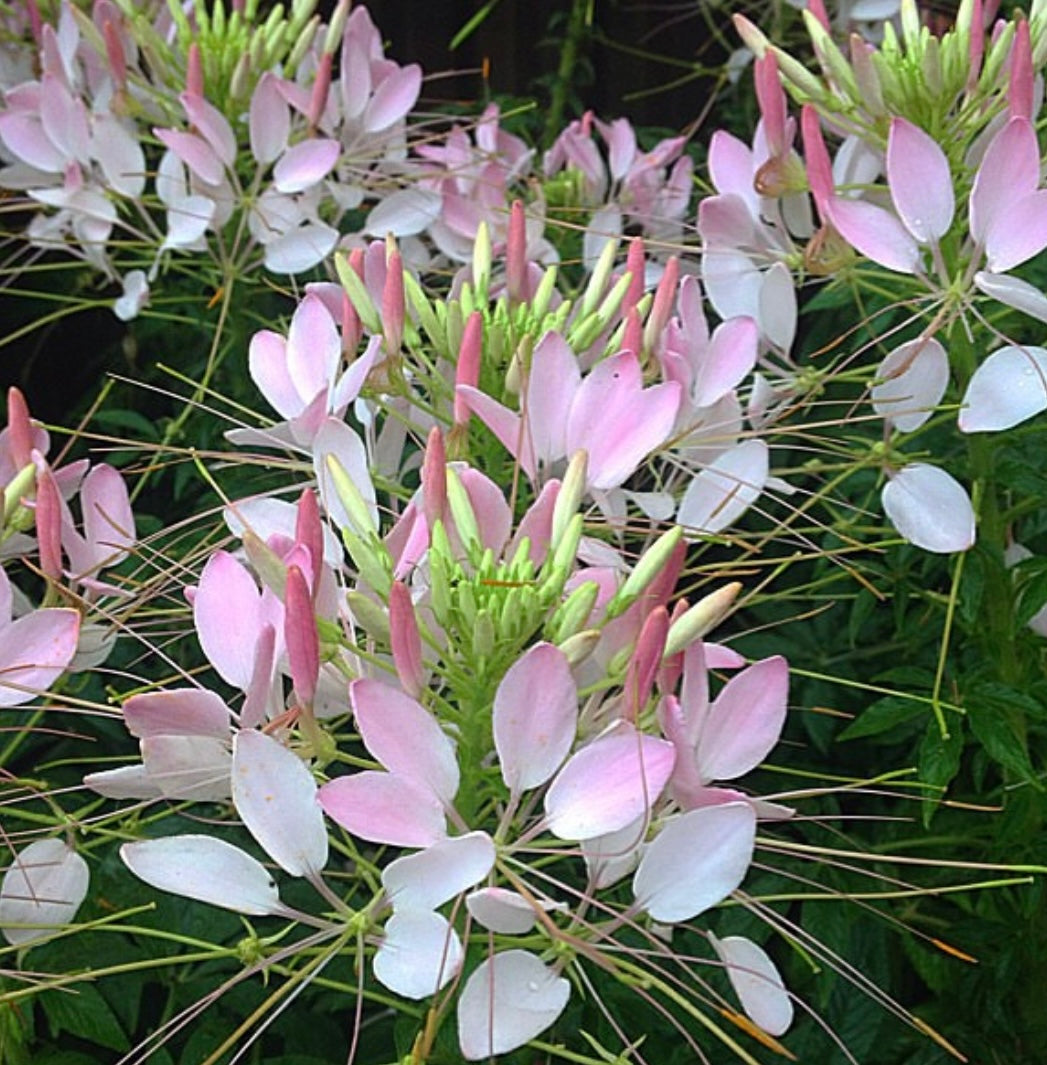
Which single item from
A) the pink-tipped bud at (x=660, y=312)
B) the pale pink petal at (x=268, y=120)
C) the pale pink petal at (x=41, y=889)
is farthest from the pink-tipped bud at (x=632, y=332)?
the pale pink petal at (x=268, y=120)

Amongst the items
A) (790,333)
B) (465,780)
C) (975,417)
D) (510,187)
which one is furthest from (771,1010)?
(510,187)

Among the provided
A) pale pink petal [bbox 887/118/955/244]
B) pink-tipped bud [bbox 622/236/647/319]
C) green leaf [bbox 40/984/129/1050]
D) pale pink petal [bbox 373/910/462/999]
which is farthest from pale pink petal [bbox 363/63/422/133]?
pale pink petal [bbox 373/910/462/999]

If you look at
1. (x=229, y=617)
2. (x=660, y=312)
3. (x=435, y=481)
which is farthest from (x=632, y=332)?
(x=229, y=617)

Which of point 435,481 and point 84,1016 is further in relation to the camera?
point 84,1016

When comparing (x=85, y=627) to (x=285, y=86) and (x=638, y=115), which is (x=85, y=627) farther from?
(x=638, y=115)

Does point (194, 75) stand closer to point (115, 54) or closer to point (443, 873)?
point (115, 54)

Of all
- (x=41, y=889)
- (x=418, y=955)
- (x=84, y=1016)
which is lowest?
(x=84, y=1016)

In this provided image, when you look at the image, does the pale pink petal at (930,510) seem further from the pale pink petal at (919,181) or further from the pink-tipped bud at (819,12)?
the pink-tipped bud at (819,12)

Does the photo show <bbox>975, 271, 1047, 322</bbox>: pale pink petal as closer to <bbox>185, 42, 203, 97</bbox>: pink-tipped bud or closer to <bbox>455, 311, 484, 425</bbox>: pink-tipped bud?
<bbox>455, 311, 484, 425</bbox>: pink-tipped bud
